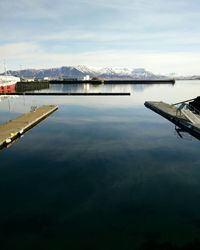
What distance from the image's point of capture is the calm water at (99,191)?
16.5 m

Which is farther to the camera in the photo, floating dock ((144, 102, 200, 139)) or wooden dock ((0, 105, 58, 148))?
floating dock ((144, 102, 200, 139))

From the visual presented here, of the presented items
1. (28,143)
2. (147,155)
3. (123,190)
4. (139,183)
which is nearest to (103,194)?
(123,190)

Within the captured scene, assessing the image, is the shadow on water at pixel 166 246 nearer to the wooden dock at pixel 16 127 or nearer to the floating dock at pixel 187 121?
the wooden dock at pixel 16 127

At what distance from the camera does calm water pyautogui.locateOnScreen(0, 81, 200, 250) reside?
16500 millimetres

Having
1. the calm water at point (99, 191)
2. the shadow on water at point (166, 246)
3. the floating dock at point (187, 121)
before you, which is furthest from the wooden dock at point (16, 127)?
the shadow on water at point (166, 246)

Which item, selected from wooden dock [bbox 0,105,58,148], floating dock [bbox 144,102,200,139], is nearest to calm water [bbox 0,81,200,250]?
wooden dock [bbox 0,105,58,148]

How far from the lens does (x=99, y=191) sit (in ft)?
73.0

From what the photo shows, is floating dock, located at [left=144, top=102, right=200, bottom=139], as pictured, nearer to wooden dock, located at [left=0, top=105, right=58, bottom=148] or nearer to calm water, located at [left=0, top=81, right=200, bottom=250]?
calm water, located at [left=0, top=81, right=200, bottom=250]

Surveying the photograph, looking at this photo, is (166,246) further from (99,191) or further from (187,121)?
(187,121)

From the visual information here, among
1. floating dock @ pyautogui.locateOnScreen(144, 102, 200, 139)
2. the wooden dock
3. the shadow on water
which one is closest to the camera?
the shadow on water

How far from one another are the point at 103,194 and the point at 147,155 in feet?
36.1

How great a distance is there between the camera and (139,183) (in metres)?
23.8

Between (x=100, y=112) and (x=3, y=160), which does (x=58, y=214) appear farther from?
(x=100, y=112)

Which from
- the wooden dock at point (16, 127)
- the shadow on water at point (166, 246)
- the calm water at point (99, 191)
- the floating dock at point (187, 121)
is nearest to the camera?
the shadow on water at point (166, 246)
